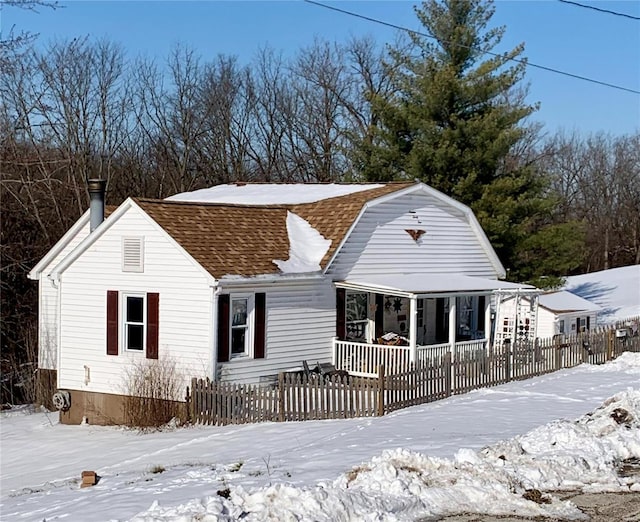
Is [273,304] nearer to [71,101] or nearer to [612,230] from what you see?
[71,101]

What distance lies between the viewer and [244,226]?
75.5 feet

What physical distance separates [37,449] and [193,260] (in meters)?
5.32

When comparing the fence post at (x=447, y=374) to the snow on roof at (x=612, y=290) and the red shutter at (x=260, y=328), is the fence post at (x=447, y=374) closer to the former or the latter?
the red shutter at (x=260, y=328)

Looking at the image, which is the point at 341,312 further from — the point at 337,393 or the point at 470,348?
the point at 337,393

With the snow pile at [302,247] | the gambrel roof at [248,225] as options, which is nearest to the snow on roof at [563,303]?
the gambrel roof at [248,225]

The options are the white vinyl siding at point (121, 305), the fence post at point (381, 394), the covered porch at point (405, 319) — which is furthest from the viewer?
the covered porch at point (405, 319)

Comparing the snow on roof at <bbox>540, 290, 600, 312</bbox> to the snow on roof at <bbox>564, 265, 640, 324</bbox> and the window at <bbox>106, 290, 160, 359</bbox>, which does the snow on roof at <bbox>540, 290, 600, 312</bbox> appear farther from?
the window at <bbox>106, 290, 160, 359</bbox>

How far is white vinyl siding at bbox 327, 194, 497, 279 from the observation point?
79.5 ft

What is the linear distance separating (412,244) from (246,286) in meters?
6.76

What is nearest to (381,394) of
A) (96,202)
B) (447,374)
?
(447,374)

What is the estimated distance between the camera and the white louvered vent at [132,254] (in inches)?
843

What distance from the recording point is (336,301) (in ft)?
77.7

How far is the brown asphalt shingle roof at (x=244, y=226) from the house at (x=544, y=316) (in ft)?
21.7

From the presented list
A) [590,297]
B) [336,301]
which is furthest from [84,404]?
[590,297]
